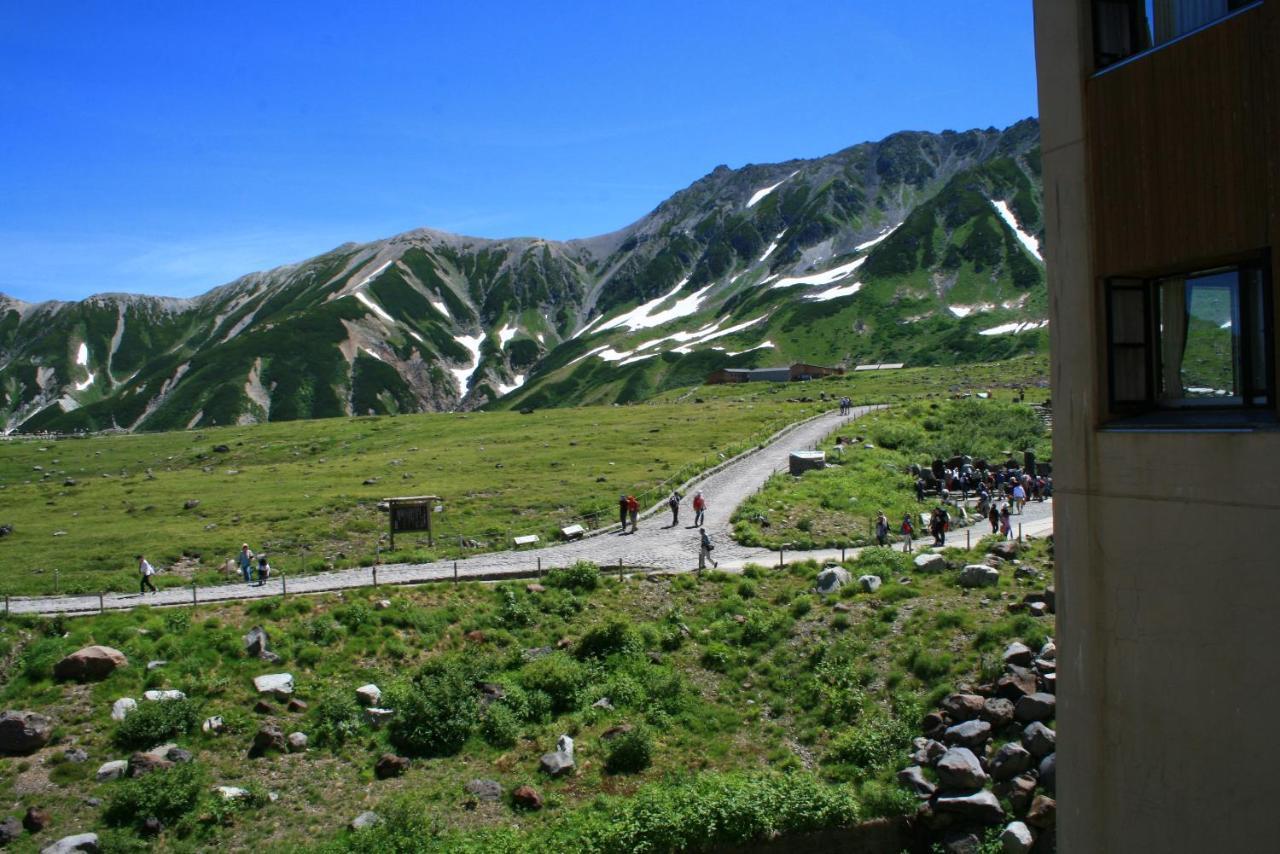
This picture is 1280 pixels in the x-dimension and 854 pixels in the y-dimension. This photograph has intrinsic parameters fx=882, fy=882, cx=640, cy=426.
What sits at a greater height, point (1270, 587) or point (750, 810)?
point (1270, 587)

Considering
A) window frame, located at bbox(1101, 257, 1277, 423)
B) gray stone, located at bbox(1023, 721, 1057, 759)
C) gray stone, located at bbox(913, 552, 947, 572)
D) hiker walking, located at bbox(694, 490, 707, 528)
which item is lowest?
gray stone, located at bbox(1023, 721, 1057, 759)

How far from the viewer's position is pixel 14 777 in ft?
65.2

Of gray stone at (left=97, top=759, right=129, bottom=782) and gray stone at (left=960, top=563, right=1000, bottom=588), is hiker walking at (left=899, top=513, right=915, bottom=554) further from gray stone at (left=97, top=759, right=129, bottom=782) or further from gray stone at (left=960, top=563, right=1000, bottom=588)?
gray stone at (left=97, top=759, right=129, bottom=782)

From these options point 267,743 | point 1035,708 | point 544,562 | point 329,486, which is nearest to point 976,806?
point 1035,708

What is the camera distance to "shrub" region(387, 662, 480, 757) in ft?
71.6

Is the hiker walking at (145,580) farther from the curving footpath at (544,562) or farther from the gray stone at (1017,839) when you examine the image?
the gray stone at (1017,839)

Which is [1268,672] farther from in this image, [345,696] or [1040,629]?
[345,696]

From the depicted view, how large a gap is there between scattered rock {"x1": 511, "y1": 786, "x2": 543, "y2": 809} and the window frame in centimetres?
1569

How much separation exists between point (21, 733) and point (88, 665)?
3072mm

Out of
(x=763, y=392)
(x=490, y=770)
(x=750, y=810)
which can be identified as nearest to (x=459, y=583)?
(x=490, y=770)

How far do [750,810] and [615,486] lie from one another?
3608cm

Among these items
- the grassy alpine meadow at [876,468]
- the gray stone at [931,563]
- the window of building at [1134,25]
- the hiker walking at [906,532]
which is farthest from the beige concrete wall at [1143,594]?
the grassy alpine meadow at [876,468]

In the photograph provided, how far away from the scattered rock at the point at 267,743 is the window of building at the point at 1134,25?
21839mm

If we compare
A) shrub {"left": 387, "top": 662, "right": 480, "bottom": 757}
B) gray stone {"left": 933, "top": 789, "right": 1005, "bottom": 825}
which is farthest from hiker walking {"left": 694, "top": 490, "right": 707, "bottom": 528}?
gray stone {"left": 933, "top": 789, "right": 1005, "bottom": 825}
